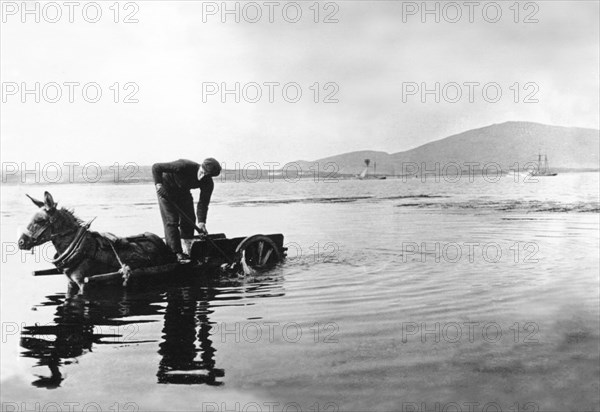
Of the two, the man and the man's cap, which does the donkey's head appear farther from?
the man's cap

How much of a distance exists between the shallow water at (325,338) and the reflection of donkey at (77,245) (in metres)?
0.53

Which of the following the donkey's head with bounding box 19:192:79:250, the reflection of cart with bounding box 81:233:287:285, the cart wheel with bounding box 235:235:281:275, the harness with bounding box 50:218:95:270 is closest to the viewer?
the donkey's head with bounding box 19:192:79:250

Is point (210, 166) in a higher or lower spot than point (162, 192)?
higher

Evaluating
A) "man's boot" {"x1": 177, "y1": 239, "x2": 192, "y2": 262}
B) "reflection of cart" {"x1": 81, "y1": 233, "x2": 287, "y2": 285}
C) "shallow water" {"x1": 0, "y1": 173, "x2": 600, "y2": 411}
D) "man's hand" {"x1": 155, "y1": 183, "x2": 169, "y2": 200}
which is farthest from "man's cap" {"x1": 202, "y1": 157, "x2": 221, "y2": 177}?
"shallow water" {"x1": 0, "y1": 173, "x2": 600, "y2": 411}

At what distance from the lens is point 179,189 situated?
1084cm

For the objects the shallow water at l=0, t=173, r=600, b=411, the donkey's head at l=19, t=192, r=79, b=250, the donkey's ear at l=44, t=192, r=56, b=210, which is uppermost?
the donkey's ear at l=44, t=192, r=56, b=210

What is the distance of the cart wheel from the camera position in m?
11.5

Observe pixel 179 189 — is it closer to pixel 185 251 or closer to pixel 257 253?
pixel 185 251

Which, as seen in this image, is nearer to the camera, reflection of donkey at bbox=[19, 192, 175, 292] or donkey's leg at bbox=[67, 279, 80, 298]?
reflection of donkey at bbox=[19, 192, 175, 292]

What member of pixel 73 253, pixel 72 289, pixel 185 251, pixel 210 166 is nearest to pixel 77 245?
pixel 73 253

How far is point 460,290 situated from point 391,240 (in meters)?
8.27

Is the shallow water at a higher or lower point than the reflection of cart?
lower

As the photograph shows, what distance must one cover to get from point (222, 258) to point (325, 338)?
458 cm

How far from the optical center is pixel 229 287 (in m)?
10.6
